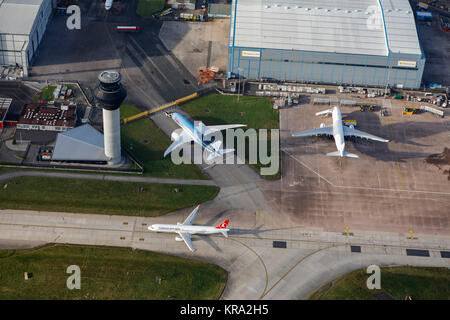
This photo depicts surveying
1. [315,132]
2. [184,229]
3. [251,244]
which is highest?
[315,132]

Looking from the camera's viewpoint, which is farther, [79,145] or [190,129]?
[190,129]

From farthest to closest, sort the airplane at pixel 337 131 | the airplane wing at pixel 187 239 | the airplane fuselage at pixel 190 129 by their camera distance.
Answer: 1. the airplane at pixel 337 131
2. the airplane fuselage at pixel 190 129
3. the airplane wing at pixel 187 239

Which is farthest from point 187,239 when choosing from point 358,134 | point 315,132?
point 358,134

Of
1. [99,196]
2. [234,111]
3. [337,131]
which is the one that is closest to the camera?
[99,196]

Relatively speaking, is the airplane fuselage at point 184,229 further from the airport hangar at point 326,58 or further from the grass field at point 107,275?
the airport hangar at point 326,58

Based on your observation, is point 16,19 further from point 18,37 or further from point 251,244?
point 251,244

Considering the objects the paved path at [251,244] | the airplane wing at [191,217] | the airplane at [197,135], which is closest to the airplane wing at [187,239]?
the paved path at [251,244]

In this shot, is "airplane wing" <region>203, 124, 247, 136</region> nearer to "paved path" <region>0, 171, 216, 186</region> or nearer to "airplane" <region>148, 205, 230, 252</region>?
"paved path" <region>0, 171, 216, 186</region>

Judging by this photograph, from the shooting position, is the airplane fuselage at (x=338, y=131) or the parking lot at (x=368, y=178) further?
the airplane fuselage at (x=338, y=131)
